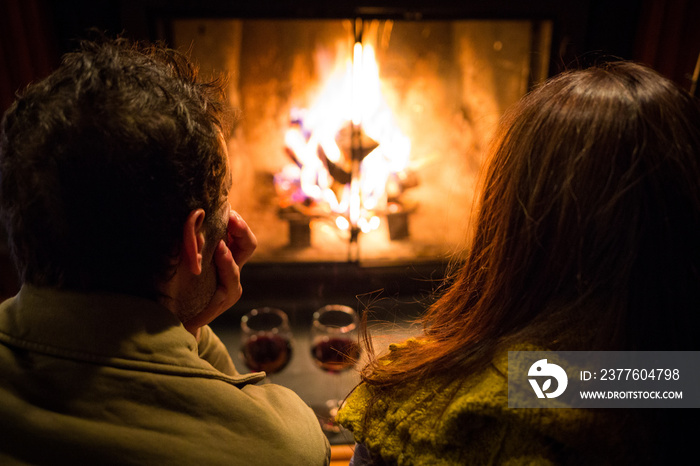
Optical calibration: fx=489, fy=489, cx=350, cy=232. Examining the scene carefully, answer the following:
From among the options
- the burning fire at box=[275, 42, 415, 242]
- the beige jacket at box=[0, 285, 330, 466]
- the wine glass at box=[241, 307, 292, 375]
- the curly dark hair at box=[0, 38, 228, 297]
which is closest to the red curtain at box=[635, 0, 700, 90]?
the burning fire at box=[275, 42, 415, 242]

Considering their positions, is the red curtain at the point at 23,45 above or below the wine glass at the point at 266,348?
above

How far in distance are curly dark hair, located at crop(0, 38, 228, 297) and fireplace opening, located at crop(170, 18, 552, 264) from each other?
1.20m

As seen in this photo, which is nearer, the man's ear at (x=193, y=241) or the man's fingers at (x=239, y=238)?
the man's ear at (x=193, y=241)

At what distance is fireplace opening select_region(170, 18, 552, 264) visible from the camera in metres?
1.82

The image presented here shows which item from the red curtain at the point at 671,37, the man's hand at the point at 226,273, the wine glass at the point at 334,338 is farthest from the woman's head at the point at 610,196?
the red curtain at the point at 671,37

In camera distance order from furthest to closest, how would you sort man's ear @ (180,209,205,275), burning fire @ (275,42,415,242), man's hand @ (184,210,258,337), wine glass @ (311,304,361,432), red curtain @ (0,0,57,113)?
burning fire @ (275,42,415,242)
red curtain @ (0,0,57,113)
wine glass @ (311,304,361,432)
man's hand @ (184,210,258,337)
man's ear @ (180,209,205,275)

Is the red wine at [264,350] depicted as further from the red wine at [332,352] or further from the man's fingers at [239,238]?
the man's fingers at [239,238]

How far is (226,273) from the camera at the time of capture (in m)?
0.89

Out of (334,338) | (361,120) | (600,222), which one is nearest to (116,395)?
(600,222)

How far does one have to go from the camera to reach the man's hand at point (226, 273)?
88cm

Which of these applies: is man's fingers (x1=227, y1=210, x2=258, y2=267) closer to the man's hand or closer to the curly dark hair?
the man's hand

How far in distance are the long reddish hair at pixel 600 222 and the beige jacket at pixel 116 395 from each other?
25 cm

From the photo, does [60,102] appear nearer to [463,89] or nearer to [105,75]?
[105,75]

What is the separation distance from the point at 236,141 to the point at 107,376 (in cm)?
151
